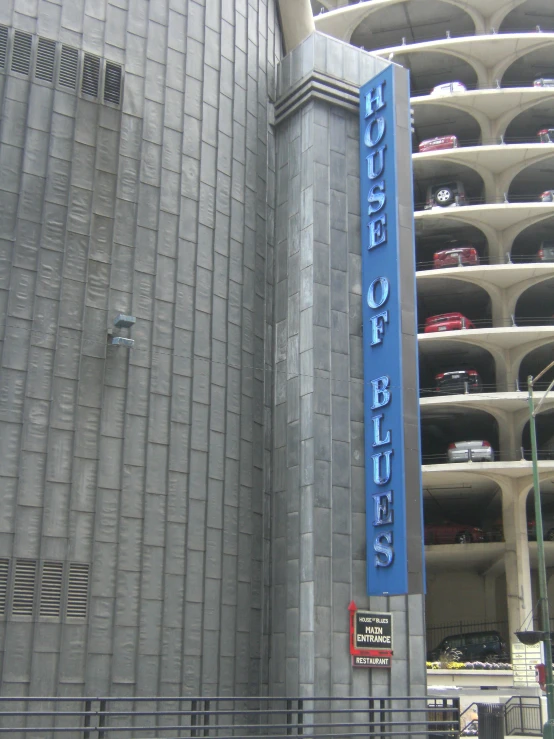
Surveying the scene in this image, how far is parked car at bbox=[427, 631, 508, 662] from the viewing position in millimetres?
49781

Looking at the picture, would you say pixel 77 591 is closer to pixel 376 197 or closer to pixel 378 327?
pixel 378 327

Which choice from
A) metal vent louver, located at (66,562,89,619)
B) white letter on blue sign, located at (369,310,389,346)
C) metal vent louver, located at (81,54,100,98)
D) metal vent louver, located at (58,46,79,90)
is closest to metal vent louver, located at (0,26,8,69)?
metal vent louver, located at (58,46,79,90)

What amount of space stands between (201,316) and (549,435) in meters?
39.8

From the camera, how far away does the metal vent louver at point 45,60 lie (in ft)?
70.3

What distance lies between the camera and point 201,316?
2238 cm

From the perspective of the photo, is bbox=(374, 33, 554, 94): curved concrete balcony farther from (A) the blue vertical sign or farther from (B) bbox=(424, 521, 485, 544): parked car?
(A) the blue vertical sign

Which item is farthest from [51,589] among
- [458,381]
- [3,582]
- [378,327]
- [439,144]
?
[439,144]

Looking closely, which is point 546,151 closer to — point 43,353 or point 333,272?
point 333,272

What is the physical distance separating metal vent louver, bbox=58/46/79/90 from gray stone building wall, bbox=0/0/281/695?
21cm

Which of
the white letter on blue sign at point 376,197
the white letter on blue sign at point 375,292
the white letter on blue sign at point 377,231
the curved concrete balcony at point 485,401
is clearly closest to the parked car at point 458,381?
the curved concrete balcony at point 485,401

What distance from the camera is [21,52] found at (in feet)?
70.0

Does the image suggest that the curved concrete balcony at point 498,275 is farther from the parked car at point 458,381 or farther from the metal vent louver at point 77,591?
the metal vent louver at point 77,591

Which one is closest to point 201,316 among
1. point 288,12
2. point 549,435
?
point 288,12

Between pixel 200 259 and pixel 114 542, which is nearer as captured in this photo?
pixel 114 542
